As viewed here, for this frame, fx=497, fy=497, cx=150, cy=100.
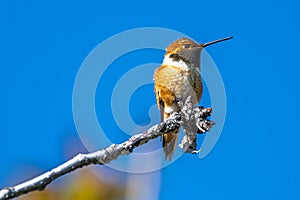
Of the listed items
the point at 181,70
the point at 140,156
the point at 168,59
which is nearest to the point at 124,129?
the point at 140,156

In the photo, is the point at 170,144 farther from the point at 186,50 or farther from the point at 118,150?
the point at 186,50

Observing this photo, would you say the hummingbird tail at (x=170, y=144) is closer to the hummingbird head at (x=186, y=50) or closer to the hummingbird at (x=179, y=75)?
the hummingbird at (x=179, y=75)

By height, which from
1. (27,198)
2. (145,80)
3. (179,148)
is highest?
(145,80)

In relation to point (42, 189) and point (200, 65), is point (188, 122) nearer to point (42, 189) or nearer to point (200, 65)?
point (42, 189)

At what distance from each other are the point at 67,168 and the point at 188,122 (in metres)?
1.35

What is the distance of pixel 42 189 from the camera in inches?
52.5

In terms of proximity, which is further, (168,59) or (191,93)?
(168,59)

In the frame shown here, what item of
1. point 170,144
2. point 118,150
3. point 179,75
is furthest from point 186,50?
point 118,150

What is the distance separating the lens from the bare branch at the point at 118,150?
1.33 meters

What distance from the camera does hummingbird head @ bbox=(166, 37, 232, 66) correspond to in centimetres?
453

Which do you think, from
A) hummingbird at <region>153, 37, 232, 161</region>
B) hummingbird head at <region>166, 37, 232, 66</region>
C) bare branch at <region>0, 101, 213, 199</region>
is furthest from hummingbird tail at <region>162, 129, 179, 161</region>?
hummingbird head at <region>166, 37, 232, 66</region>

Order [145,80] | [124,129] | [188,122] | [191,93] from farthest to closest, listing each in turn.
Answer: [191,93] → [145,80] → [188,122] → [124,129]

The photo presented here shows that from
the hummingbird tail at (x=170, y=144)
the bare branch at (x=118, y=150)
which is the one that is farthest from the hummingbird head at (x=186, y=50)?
the bare branch at (x=118, y=150)

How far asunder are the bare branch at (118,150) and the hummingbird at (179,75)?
3.59ft
